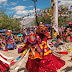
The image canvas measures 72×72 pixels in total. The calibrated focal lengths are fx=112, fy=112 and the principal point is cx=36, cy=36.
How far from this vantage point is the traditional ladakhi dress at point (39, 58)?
297cm

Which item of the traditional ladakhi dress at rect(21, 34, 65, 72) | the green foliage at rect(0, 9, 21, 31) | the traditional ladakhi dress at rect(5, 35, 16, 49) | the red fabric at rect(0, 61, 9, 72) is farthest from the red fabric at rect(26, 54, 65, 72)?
the green foliage at rect(0, 9, 21, 31)

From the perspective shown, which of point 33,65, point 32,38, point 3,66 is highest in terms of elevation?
point 32,38

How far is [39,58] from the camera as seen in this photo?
9.78 ft

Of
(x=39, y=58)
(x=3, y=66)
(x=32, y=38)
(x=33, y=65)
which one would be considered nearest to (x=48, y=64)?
(x=39, y=58)

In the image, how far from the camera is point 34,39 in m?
3.08

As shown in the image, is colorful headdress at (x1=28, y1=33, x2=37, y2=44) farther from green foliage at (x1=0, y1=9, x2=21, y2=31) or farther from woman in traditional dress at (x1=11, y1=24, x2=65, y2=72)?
green foliage at (x1=0, y1=9, x2=21, y2=31)

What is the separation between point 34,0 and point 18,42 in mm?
6030

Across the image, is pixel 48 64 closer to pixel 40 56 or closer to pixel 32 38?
pixel 40 56

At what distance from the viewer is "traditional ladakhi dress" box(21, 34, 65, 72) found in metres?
2.97

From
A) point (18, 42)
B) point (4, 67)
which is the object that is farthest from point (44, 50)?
point (18, 42)

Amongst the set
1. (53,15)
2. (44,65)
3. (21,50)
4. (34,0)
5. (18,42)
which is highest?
(34,0)

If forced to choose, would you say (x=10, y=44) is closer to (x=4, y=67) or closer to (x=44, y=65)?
(x=4, y=67)

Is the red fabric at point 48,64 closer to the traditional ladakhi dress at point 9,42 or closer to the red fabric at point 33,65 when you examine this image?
the red fabric at point 33,65

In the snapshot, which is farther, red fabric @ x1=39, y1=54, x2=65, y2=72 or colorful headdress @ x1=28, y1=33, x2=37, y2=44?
colorful headdress @ x1=28, y1=33, x2=37, y2=44
